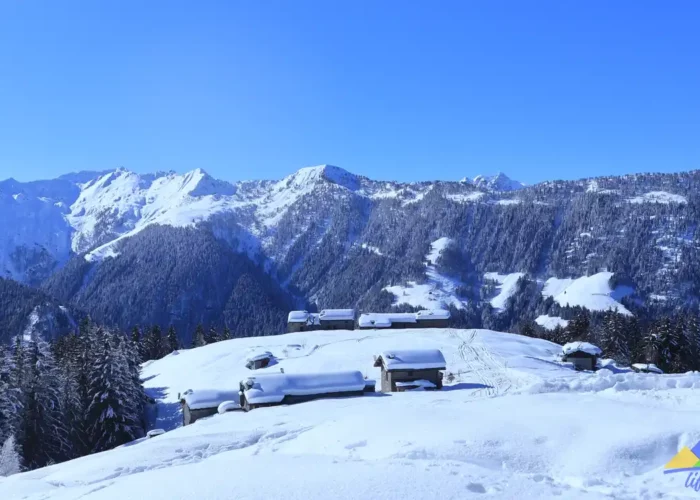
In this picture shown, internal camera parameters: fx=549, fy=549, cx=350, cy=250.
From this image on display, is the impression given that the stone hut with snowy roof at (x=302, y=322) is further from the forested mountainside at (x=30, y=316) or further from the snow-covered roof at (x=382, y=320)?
the forested mountainside at (x=30, y=316)

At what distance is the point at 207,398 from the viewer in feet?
166

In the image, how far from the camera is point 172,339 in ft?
352

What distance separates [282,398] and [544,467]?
31480 millimetres

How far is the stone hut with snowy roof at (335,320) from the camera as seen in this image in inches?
4082

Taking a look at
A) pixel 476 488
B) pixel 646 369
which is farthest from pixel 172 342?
pixel 476 488

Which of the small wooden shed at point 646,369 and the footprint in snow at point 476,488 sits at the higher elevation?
the footprint in snow at point 476,488

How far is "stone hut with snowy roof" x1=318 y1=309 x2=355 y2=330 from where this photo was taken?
10369 cm

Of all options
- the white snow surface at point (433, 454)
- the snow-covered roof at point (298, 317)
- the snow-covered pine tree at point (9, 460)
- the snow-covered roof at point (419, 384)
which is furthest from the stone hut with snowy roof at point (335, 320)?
the snow-covered pine tree at point (9, 460)

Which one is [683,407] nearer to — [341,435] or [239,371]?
[341,435]

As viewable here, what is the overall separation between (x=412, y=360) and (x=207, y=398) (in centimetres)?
1965

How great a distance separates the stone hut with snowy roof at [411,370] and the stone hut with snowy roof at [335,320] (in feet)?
162

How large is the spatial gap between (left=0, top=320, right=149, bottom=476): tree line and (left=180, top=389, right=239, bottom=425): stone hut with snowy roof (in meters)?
4.89

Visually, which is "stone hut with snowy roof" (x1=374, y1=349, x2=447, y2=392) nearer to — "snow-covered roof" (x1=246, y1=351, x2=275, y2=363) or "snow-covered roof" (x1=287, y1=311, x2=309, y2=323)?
"snow-covered roof" (x1=246, y1=351, x2=275, y2=363)

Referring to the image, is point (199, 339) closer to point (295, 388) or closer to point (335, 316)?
point (335, 316)
